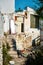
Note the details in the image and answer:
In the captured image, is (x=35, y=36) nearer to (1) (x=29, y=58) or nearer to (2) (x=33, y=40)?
(2) (x=33, y=40)

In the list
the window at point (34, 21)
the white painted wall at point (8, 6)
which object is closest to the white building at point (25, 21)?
the window at point (34, 21)

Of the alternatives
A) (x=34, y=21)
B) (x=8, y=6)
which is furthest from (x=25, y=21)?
(x=8, y=6)

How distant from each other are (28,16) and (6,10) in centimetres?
255

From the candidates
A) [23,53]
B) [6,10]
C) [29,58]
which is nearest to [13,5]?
[6,10]

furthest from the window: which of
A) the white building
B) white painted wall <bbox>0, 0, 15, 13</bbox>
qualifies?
white painted wall <bbox>0, 0, 15, 13</bbox>

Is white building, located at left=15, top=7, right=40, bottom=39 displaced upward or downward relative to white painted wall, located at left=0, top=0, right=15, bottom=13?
downward

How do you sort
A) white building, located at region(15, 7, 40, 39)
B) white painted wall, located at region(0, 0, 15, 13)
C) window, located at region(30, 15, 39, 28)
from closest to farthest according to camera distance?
1. white painted wall, located at region(0, 0, 15, 13)
2. white building, located at region(15, 7, 40, 39)
3. window, located at region(30, 15, 39, 28)

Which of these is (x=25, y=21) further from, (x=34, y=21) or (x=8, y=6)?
(x=8, y=6)

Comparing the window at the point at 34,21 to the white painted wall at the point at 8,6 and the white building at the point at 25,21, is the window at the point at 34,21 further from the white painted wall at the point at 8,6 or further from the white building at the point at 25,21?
the white painted wall at the point at 8,6

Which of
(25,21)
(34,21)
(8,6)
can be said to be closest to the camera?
(8,6)

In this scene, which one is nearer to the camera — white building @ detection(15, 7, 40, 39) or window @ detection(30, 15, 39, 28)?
white building @ detection(15, 7, 40, 39)

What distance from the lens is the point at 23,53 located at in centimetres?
1423

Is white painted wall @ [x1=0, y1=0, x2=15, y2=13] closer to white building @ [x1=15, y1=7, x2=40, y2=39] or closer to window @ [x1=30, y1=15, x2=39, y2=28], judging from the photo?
white building @ [x1=15, y1=7, x2=40, y2=39]

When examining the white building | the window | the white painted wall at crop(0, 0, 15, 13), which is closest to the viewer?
the white painted wall at crop(0, 0, 15, 13)
